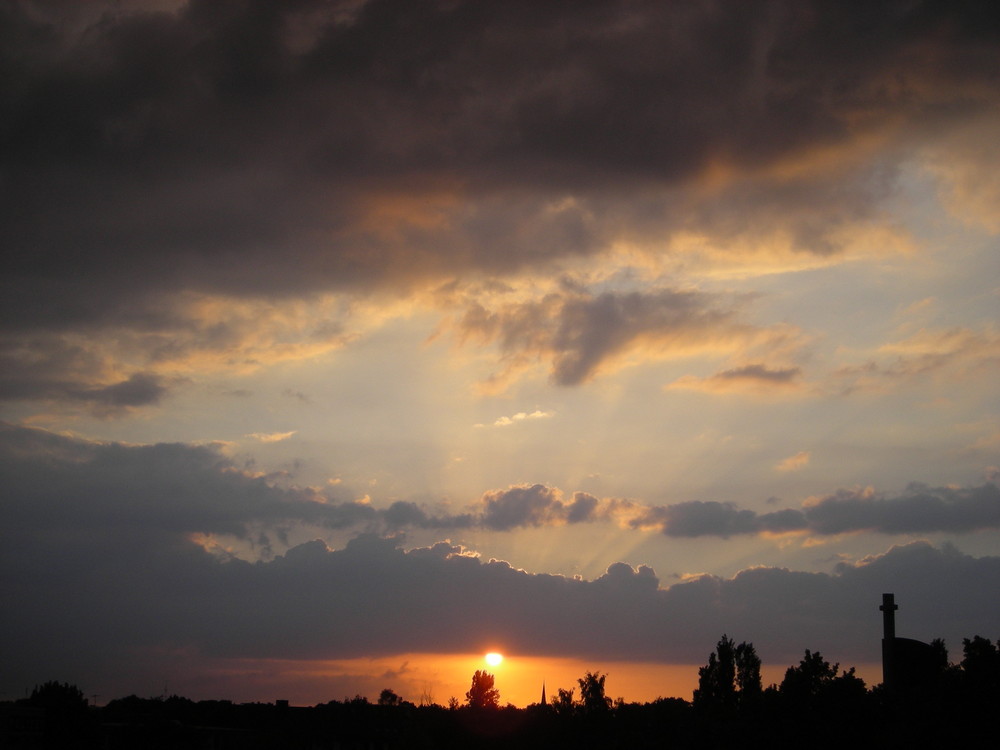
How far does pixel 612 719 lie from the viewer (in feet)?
301

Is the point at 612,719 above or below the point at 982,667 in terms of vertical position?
below

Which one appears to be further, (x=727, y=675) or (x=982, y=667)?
(x=727, y=675)

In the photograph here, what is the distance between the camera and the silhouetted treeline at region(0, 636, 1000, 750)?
45.1 m

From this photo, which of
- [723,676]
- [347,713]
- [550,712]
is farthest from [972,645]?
[347,713]

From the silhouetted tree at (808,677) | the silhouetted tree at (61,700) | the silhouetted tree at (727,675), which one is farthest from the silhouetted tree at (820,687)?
the silhouetted tree at (61,700)

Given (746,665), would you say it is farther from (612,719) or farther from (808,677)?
(808,677)

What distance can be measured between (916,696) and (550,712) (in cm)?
5028

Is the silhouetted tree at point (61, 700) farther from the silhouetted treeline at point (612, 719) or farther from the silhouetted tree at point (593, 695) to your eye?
the silhouetted tree at point (593, 695)

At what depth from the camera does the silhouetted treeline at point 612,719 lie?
45094 mm

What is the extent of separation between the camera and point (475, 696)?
500 ft

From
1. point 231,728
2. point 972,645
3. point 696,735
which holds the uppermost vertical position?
point 972,645

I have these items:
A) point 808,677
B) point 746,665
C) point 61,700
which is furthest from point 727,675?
point 61,700

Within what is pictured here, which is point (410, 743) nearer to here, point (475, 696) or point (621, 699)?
point (621, 699)

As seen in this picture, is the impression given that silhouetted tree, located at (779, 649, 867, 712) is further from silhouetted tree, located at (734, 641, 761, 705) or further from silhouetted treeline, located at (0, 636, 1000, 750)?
silhouetted tree, located at (734, 641, 761, 705)
